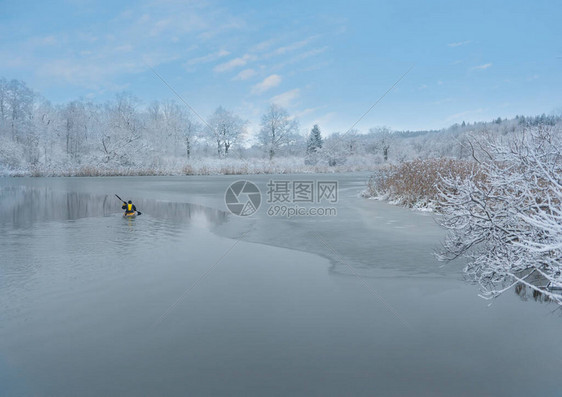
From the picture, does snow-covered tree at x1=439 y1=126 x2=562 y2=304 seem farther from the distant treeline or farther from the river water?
the distant treeline

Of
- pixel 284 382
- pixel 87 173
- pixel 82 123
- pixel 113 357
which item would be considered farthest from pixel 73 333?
pixel 82 123

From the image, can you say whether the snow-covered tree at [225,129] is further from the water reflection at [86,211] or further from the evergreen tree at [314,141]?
the water reflection at [86,211]

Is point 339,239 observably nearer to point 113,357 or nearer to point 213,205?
point 113,357

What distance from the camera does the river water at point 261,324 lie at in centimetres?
379

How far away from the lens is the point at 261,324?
497 cm

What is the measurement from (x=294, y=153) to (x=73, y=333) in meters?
73.7

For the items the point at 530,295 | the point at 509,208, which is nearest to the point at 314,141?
the point at 530,295

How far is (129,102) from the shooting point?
222 feet

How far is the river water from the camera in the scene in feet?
12.5

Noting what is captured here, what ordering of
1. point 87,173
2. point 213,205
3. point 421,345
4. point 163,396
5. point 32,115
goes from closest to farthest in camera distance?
point 163,396
point 421,345
point 213,205
point 87,173
point 32,115

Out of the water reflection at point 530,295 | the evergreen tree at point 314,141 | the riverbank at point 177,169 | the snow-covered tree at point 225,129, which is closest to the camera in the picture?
the water reflection at point 530,295

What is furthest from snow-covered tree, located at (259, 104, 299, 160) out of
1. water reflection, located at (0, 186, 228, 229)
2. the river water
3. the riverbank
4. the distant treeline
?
the river water

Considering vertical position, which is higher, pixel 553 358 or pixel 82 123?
pixel 82 123

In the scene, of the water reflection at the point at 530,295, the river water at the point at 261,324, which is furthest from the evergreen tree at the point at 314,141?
the water reflection at the point at 530,295
